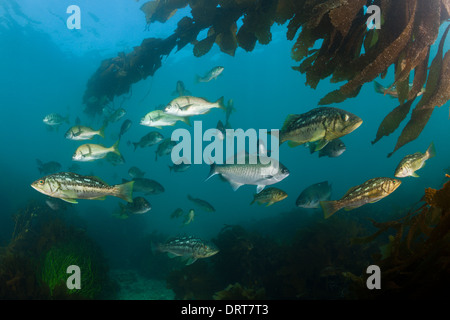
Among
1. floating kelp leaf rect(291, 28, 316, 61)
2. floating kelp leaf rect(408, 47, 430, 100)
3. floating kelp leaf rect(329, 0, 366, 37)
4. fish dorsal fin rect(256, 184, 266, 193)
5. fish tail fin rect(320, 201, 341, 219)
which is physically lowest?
fish tail fin rect(320, 201, 341, 219)

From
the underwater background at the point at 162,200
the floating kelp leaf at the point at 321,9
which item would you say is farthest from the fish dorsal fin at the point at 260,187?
the floating kelp leaf at the point at 321,9

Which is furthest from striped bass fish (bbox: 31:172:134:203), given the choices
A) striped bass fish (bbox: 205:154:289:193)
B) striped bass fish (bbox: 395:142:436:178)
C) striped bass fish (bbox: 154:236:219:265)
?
striped bass fish (bbox: 395:142:436:178)

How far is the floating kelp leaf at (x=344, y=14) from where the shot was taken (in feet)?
A: 6.20

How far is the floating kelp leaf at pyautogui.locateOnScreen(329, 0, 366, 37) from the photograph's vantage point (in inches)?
74.4

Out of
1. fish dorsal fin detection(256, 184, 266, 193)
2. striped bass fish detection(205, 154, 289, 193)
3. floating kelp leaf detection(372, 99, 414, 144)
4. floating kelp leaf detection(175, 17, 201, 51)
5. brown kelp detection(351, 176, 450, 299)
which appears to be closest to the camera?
brown kelp detection(351, 176, 450, 299)

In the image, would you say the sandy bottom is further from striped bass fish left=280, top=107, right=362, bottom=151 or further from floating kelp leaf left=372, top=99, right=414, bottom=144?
floating kelp leaf left=372, top=99, right=414, bottom=144

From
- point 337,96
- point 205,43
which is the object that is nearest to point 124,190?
point 205,43

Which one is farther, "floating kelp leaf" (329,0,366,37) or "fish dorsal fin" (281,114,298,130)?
"fish dorsal fin" (281,114,298,130)

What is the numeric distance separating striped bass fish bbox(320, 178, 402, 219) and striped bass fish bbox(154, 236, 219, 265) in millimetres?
2726

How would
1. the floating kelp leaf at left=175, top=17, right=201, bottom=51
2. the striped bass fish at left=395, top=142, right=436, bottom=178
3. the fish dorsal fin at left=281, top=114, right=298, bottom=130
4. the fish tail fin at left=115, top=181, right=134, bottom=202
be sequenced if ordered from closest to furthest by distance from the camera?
the fish dorsal fin at left=281, top=114, right=298, bottom=130
the fish tail fin at left=115, top=181, right=134, bottom=202
the striped bass fish at left=395, top=142, right=436, bottom=178
the floating kelp leaf at left=175, top=17, right=201, bottom=51

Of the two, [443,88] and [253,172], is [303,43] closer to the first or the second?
[443,88]

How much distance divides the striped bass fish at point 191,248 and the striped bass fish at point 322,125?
3173 mm
